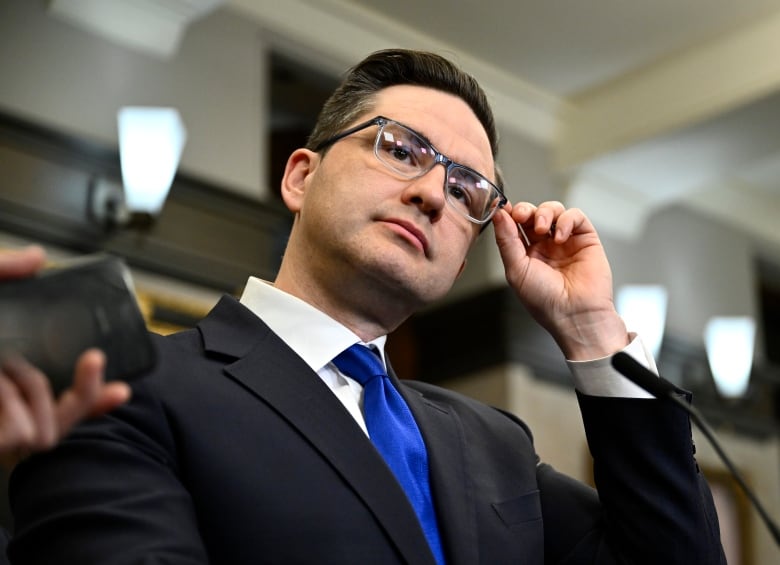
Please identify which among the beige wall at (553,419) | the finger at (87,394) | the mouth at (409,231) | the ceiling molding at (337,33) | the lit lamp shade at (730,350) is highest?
the ceiling molding at (337,33)

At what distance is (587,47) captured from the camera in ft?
20.7

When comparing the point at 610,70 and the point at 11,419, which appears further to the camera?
the point at 610,70

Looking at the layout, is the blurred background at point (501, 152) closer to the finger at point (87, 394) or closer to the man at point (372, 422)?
the man at point (372, 422)

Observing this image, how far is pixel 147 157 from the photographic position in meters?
4.71

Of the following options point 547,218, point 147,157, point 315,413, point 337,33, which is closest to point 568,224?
point 547,218

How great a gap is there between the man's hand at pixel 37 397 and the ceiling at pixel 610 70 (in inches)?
190

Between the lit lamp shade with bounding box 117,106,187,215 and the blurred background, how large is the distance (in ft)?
0.24

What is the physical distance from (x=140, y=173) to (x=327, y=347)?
3167 mm

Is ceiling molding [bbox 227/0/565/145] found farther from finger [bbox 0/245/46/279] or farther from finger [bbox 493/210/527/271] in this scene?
finger [bbox 0/245/46/279]

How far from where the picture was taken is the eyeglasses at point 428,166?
193 centimetres

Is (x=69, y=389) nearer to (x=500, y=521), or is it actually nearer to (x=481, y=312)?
(x=500, y=521)

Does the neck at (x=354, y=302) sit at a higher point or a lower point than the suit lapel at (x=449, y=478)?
higher

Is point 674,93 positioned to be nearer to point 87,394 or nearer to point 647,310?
point 647,310

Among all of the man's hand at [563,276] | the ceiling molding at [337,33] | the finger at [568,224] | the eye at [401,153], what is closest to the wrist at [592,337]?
the man's hand at [563,276]
